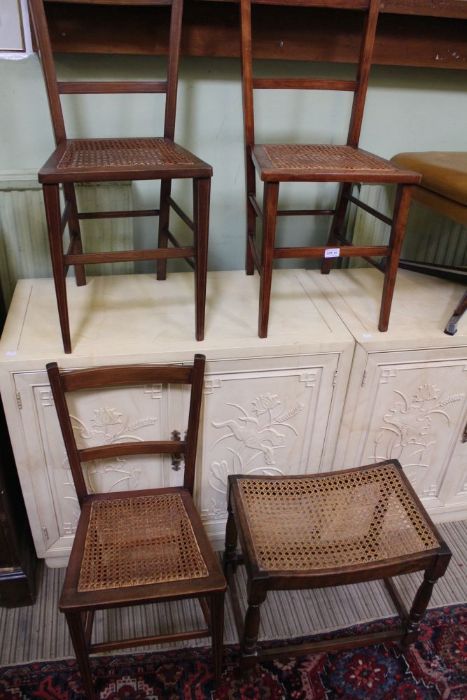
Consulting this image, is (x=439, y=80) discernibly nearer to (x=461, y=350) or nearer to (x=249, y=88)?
(x=249, y=88)

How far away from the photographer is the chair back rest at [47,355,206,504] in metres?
1.23

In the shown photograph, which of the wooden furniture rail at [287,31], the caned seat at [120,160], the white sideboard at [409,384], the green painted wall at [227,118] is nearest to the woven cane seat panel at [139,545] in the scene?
the white sideboard at [409,384]

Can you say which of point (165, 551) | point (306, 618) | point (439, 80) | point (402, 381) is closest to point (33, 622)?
point (165, 551)

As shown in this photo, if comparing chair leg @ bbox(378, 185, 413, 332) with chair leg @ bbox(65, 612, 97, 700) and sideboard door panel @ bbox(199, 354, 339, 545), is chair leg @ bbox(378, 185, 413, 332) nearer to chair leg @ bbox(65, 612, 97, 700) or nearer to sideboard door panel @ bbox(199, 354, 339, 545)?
sideboard door panel @ bbox(199, 354, 339, 545)

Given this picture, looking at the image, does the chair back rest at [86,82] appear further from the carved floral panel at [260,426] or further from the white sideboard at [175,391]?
the carved floral panel at [260,426]

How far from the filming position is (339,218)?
5.42 ft

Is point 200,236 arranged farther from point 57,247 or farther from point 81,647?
point 81,647

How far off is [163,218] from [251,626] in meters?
1.08

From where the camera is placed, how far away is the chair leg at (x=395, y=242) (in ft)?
4.23

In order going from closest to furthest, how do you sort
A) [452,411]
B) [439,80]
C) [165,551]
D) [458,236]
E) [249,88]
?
[165,551] → [249,88] → [452,411] → [439,80] → [458,236]

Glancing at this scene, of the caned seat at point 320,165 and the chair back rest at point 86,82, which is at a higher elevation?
the chair back rest at point 86,82

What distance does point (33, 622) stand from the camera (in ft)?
4.78

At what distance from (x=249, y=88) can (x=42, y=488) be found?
3.87 feet

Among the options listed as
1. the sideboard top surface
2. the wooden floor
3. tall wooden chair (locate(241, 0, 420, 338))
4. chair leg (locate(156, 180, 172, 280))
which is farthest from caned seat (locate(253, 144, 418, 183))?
the wooden floor
